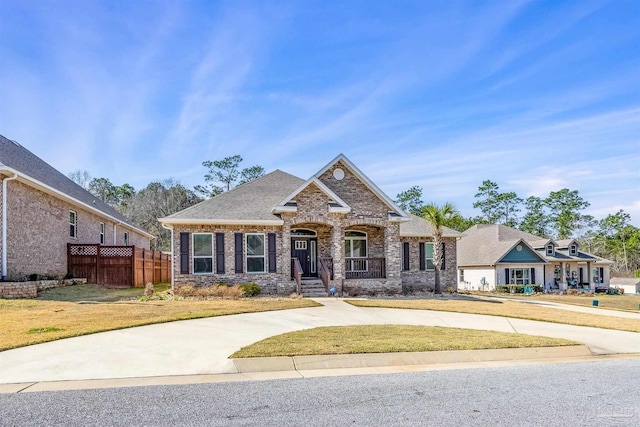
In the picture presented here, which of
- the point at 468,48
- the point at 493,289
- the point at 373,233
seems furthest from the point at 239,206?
the point at 493,289

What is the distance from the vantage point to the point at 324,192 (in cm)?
2152

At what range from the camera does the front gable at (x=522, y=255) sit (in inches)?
1425

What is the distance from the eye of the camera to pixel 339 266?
71.0ft

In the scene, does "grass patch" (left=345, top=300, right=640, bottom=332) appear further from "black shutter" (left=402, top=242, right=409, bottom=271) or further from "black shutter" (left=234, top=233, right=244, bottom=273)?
"black shutter" (left=402, top=242, right=409, bottom=271)

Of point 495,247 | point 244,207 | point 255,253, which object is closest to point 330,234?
point 255,253

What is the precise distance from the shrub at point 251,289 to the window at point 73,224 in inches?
360

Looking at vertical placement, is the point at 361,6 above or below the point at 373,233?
above

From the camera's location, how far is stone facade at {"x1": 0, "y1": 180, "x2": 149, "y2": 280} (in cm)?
1703

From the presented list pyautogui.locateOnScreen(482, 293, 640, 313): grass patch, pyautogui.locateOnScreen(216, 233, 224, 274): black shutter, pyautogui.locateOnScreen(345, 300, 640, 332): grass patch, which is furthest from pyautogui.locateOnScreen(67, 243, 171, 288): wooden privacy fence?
pyautogui.locateOnScreen(482, 293, 640, 313): grass patch

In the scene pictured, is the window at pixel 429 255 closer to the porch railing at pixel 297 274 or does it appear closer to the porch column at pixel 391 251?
the porch column at pixel 391 251

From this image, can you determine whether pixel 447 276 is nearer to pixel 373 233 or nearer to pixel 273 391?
pixel 373 233

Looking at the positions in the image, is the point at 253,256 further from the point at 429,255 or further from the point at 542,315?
the point at 542,315

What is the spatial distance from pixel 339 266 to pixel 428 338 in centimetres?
1164

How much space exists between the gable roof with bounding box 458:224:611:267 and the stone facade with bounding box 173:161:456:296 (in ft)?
53.2
